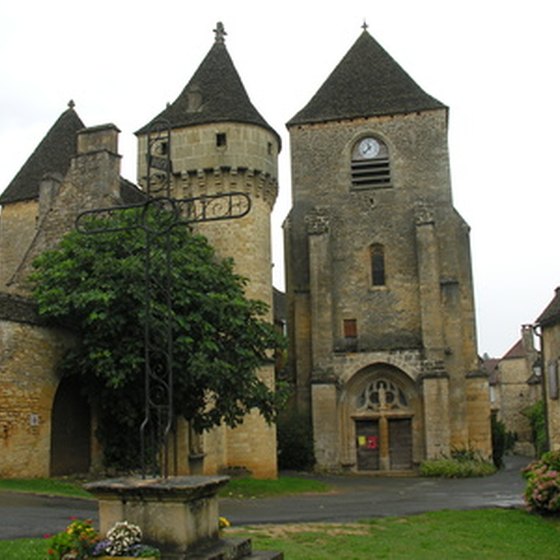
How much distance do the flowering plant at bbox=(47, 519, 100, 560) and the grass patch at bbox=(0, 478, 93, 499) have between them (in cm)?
834

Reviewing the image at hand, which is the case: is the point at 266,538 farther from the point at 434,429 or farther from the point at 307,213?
the point at 307,213

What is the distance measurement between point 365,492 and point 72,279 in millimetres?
10799

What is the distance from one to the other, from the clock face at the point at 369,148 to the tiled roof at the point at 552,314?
10470 millimetres

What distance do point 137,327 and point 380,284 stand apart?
57.6 feet

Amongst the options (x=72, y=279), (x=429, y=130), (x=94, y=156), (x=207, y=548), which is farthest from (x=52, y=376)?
(x=429, y=130)

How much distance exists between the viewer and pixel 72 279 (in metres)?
19.3

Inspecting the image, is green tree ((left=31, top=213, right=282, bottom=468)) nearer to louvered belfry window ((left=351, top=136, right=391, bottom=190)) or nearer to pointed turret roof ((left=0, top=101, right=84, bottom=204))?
pointed turret roof ((left=0, top=101, right=84, bottom=204))

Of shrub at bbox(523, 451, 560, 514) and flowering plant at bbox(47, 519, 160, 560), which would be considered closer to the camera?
flowering plant at bbox(47, 519, 160, 560)

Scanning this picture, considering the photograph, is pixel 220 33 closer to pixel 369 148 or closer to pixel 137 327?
pixel 369 148

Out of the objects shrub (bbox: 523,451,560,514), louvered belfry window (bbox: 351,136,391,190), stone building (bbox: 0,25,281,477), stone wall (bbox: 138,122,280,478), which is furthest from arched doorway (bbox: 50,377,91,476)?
louvered belfry window (bbox: 351,136,391,190)

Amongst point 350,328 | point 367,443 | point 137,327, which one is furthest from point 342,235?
point 137,327

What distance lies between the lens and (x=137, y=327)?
1883 cm

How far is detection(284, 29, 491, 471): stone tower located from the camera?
32500 mm

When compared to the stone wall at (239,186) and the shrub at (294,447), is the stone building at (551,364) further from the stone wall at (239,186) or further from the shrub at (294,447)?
the stone wall at (239,186)
